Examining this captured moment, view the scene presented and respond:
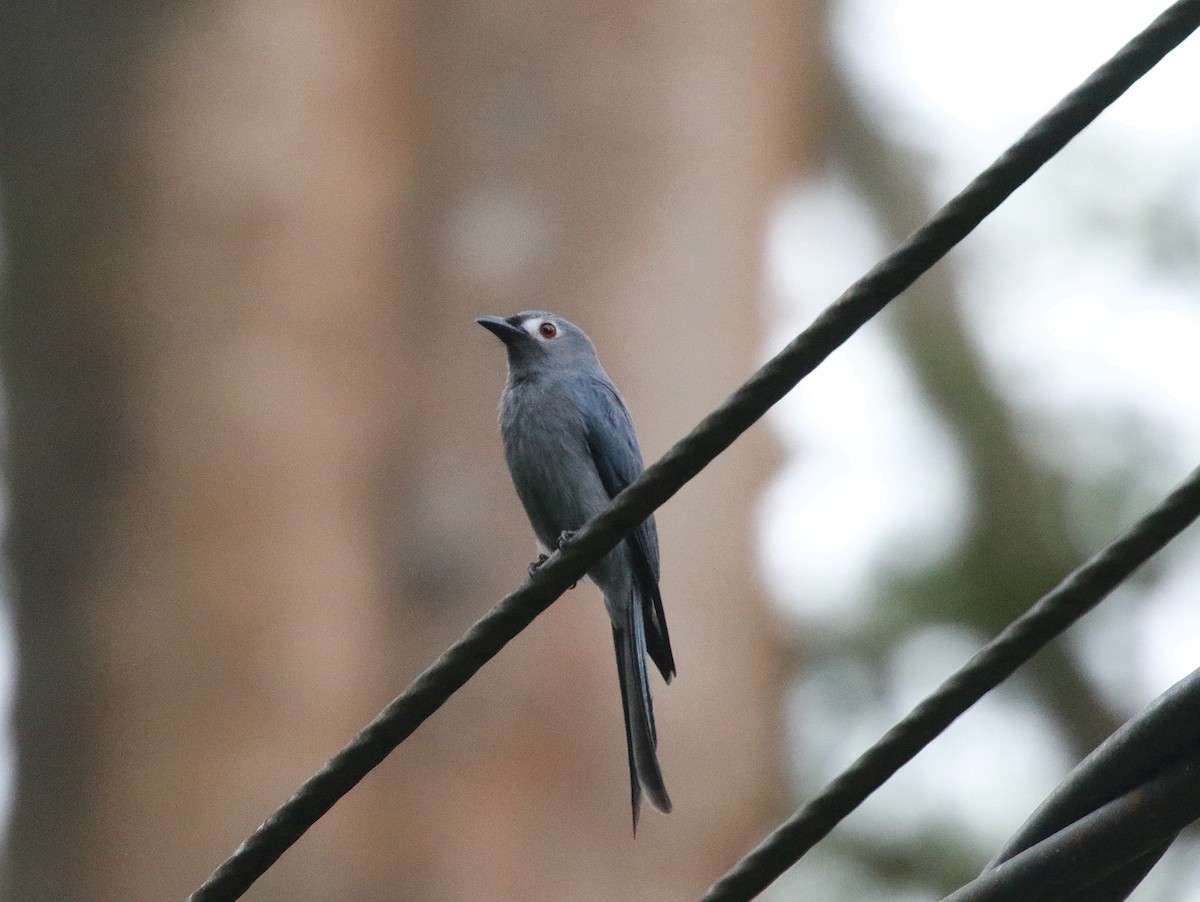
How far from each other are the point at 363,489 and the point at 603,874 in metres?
2.85

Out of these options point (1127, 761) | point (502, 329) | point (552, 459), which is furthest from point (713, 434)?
point (502, 329)

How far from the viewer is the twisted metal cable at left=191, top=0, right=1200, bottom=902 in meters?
2.16

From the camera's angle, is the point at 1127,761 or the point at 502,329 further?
the point at 502,329

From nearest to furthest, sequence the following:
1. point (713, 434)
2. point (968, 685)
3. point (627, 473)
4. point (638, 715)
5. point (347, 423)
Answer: point (968, 685) < point (713, 434) < point (638, 715) < point (627, 473) < point (347, 423)

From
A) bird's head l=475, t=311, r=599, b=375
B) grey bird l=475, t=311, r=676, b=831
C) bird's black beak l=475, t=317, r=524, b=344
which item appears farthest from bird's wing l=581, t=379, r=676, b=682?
bird's black beak l=475, t=317, r=524, b=344

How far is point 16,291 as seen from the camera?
9242mm

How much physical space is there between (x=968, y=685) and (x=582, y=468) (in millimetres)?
3462

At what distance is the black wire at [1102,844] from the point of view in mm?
2086

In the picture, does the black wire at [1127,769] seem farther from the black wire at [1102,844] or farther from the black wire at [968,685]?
the black wire at [968,685]

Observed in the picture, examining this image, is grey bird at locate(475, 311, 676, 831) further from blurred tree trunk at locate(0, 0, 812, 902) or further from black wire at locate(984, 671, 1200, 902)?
blurred tree trunk at locate(0, 0, 812, 902)

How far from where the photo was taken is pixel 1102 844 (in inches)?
82.4

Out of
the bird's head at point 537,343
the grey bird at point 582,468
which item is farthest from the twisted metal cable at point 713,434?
the bird's head at point 537,343

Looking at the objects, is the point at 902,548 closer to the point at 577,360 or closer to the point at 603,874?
the point at 603,874

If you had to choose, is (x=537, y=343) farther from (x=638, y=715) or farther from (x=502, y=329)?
(x=638, y=715)
